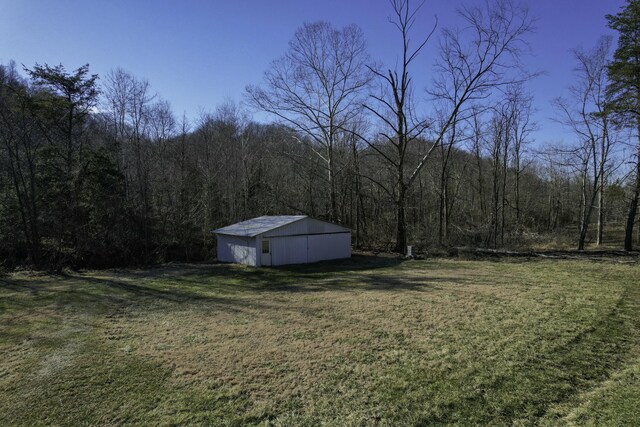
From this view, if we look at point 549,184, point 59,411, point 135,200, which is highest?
point 549,184

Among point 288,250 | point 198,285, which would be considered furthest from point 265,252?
point 198,285

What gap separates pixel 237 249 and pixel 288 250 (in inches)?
105

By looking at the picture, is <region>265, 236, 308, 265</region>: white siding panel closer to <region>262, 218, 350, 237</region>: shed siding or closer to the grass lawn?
<region>262, 218, 350, 237</region>: shed siding

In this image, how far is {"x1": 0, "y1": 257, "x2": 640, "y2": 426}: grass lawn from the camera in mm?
4289

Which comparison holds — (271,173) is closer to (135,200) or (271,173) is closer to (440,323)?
(135,200)

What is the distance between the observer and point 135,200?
21203 mm

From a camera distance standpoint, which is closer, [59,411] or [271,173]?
[59,411]

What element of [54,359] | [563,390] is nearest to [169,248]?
[54,359]

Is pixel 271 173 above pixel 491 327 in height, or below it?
above

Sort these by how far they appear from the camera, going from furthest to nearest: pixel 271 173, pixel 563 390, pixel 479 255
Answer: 1. pixel 271 173
2. pixel 479 255
3. pixel 563 390

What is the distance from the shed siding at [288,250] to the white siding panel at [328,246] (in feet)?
1.52

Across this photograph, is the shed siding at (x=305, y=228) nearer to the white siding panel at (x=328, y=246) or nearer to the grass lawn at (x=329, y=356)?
the white siding panel at (x=328, y=246)

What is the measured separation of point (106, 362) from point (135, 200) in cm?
1741

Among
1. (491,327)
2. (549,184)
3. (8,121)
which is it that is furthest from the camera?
(549,184)
